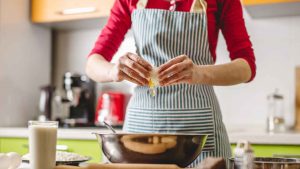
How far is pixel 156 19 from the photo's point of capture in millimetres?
1598

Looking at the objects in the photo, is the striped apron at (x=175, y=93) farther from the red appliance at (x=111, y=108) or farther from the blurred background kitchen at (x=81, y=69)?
the red appliance at (x=111, y=108)

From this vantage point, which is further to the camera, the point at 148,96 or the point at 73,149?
the point at 73,149

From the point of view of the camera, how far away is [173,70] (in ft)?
3.93

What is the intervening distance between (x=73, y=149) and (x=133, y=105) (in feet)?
2.93

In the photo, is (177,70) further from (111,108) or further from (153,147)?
(111,108)

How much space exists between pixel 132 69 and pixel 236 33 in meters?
0.43

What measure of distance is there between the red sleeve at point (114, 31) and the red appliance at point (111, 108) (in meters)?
1.00

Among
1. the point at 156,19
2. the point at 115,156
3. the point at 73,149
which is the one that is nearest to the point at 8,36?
the point at 73,149

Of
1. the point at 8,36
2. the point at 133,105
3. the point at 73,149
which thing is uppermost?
the point at 8,36

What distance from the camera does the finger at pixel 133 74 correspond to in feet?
4.09

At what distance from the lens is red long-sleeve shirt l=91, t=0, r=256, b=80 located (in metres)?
1.50

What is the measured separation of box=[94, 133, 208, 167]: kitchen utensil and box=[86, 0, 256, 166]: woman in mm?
349

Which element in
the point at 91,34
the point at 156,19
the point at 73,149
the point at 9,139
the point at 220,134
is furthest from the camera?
the point at 91,34

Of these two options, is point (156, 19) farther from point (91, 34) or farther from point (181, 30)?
point (91, 34)
